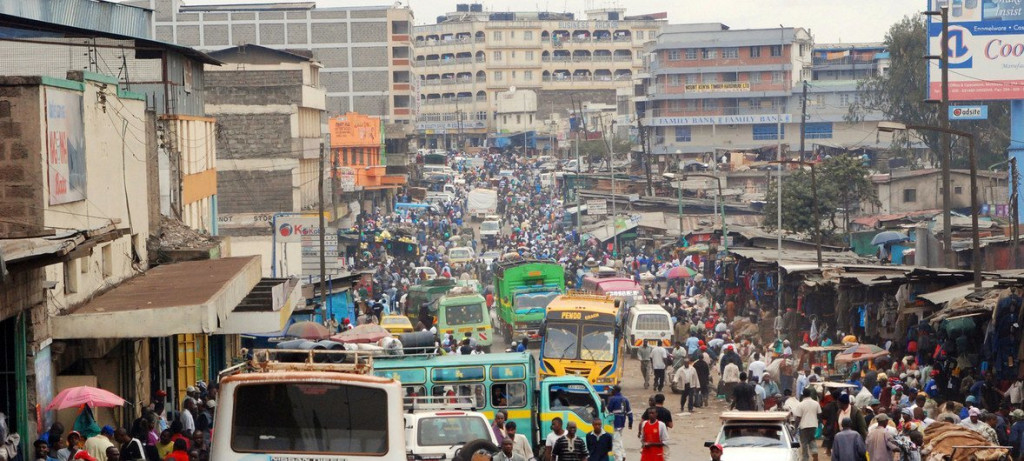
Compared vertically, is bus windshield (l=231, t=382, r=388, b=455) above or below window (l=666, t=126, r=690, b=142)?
below

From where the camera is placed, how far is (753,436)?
18109 millimetres

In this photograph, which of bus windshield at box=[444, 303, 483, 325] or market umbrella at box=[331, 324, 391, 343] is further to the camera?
bus windshield at box=[444, 303, 483, 325]

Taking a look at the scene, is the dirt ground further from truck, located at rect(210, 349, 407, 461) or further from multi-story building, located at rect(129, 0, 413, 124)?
multi-story building, located at rect(129, 0, 413, 124)

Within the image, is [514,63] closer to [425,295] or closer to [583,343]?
[425,295]

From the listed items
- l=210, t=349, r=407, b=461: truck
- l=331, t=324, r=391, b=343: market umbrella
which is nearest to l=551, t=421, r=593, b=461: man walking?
l=210, t=349, r=407, b=461: truck

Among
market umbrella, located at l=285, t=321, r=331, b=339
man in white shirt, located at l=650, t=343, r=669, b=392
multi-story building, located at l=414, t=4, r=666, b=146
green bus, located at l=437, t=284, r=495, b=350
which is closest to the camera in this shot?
market umbrella, located at l=285, t=321, r=331, b=339

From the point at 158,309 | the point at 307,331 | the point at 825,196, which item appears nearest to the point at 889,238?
the point at 825,196

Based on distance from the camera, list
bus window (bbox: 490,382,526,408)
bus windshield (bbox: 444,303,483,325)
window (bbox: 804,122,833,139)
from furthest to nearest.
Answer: window (bbox: 804,122,833,139) → bus windshield (bbox: 444,303,483,325) → bus window (bbox: 490,382,526,408)

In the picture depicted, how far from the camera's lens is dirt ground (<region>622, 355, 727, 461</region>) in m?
23.2

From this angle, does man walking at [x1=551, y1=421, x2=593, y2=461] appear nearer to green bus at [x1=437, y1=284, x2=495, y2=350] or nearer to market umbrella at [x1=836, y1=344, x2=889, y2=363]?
market umbrella at [x1=836, y1=344, x2=889, y2=363]

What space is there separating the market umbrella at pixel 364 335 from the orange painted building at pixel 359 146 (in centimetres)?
4599

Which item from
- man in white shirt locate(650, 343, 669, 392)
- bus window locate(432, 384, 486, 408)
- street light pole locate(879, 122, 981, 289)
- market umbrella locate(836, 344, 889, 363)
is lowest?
man in white shirt locate(650, 343, 669, 392)

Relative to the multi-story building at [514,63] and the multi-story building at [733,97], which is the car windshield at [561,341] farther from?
the multi-story building at [514,63]

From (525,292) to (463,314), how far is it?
2.96 m
